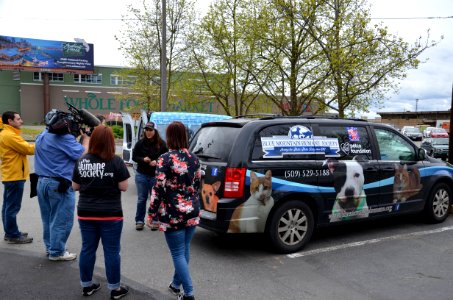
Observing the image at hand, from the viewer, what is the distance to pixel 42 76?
50.5 metres

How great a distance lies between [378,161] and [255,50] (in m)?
10.8

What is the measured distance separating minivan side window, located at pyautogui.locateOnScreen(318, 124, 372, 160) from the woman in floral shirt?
2609 mm

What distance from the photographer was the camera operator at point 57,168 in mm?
4617

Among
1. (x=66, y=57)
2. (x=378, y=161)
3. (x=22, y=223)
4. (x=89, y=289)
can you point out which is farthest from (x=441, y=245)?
(x=66, y=57)

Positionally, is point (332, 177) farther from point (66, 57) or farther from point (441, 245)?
point (66, 57)

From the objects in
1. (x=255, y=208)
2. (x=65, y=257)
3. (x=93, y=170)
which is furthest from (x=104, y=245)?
(x=255, y=208)

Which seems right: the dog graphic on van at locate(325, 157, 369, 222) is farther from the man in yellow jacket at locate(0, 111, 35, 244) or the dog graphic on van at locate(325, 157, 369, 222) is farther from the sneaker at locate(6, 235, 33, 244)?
the sneaker at locate(6, 235, 33, 244)

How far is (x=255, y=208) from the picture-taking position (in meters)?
5.00

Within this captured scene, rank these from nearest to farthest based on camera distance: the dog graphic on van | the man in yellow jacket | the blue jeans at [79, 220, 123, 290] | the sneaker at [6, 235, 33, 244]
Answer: the blue jeans at [79, 220, 123, 290] → the man in yellow jacket → the sneaker at [6, 235, 33, 244] → the dog graphic on van

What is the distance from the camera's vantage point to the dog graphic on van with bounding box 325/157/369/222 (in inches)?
223

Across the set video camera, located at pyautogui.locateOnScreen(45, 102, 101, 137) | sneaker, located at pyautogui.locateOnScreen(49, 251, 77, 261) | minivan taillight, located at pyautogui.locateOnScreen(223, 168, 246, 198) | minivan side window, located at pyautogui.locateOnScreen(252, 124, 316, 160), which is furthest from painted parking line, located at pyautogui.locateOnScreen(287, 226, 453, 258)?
video camera, located at pyautogui.locateOnScreen(45, 102, 101, 137)

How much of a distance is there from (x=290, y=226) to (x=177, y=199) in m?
2.16

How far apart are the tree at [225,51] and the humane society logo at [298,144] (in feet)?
36.8

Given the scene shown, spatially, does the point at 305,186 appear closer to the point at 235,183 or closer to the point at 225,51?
the point at 235,183
